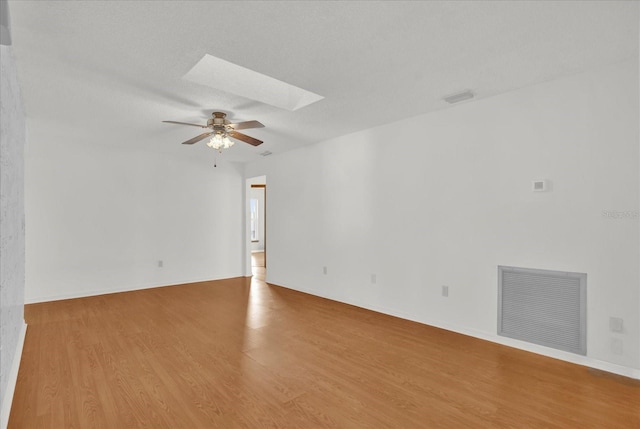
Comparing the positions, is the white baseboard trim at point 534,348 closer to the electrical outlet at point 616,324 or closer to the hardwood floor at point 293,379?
the hardwood floor at point 293,379

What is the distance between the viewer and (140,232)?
588 cm

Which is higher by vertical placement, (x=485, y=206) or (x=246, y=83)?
(x=246, y=83)

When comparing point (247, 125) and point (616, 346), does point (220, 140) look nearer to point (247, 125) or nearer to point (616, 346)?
point (247, 125)

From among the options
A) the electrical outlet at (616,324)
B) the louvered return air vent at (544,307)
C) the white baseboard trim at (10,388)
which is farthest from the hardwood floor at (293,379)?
the electrical outlet at (616,324)

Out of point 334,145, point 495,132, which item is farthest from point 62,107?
point 495,132

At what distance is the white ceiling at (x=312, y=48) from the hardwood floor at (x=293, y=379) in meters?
2.51

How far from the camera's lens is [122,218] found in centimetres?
568

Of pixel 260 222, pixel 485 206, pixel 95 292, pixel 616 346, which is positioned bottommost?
pixel 95 292

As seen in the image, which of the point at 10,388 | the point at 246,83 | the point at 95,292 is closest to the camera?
the point at 10,388

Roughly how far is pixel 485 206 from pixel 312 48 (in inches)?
93.9

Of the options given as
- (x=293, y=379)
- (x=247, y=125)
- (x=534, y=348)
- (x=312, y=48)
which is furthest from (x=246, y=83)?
(x=534, y=348)

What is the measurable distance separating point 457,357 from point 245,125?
3.12m

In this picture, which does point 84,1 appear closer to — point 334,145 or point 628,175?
point 334,145

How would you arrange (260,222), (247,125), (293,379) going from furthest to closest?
(260,222) → (247,125) → (293,379)
